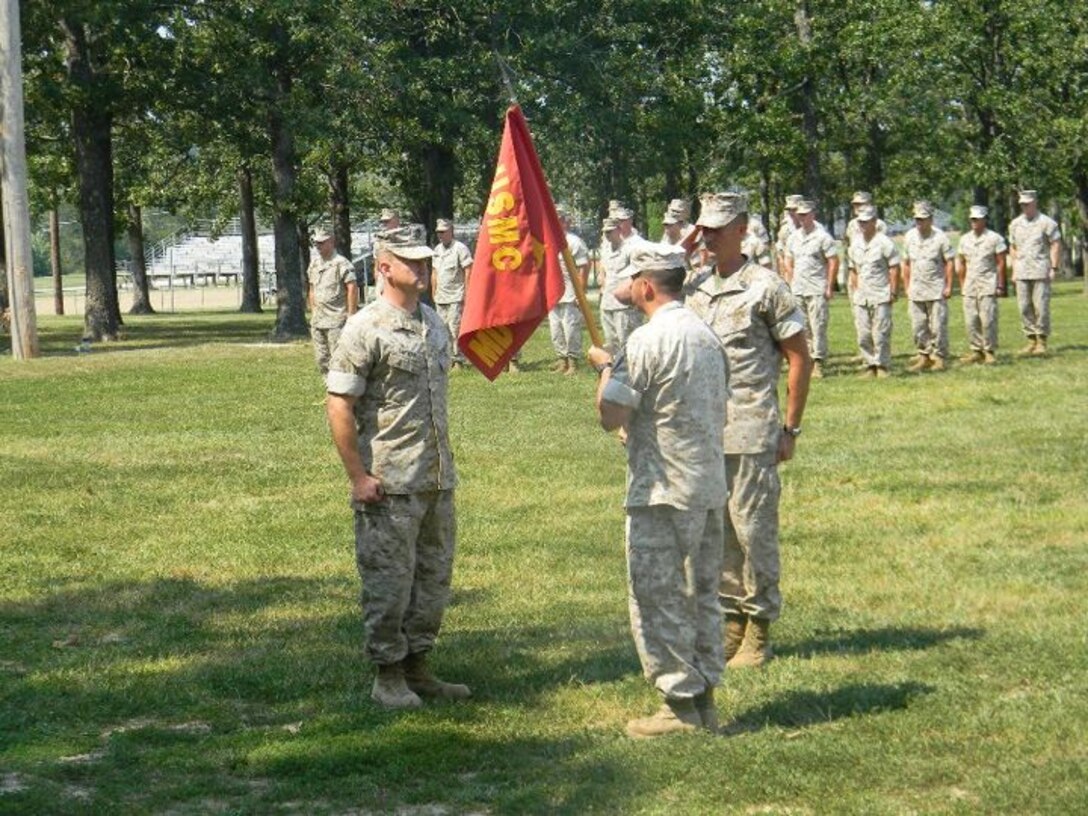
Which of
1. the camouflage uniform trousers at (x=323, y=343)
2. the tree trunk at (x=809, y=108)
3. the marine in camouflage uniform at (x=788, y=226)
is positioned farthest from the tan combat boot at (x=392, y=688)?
the tree trunk at (x=809, y=108)

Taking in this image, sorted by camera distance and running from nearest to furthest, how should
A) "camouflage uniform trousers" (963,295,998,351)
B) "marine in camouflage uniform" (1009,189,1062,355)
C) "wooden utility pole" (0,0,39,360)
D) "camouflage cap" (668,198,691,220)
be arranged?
"camouflage cap" (668,198,691,220) → "camouflage uniform trousers" (963,295,998,351) → "marine in camouflage uniform" (1009,189,1062,355) → "wooden utility pole" (0,0,39,360)

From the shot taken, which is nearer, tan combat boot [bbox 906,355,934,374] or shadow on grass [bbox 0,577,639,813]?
shadow on grass [bbox 0,577,639,813]

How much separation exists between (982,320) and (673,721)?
19.2 meters

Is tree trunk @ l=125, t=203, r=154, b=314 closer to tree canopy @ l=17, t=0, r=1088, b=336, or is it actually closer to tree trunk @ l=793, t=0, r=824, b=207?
tree canopy @ l=17, t=0, r=1088, b=336

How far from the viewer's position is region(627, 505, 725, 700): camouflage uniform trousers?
25.9 ft

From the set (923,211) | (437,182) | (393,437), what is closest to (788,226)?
(923,211)

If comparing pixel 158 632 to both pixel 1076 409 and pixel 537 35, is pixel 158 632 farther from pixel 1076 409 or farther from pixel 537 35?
pixel 537 35

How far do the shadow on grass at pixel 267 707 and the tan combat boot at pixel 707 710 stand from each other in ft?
1.59

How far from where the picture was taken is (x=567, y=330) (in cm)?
2784

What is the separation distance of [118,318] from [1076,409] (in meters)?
27.1

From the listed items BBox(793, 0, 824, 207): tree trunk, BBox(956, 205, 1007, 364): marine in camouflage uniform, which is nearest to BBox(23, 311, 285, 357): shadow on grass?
BBox(956, 205, 1007, 364): marine in camouflage uniform

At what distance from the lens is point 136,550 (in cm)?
1367

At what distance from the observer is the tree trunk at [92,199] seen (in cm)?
3984

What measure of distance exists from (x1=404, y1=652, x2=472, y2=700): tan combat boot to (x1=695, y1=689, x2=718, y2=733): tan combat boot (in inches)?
54.4
